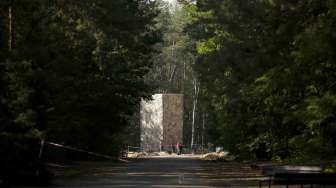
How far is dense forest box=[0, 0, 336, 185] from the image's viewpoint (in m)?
26.4

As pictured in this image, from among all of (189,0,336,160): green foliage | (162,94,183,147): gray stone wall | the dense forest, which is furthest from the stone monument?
(189,0,336,160): green foliage

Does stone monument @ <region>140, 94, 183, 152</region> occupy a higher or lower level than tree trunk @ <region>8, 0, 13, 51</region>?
lower

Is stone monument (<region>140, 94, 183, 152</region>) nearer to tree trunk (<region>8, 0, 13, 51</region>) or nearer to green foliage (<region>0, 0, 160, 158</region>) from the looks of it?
green foliage (<region>0, 0, 160, 158</region>)

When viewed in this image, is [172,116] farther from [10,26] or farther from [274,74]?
[274,74]

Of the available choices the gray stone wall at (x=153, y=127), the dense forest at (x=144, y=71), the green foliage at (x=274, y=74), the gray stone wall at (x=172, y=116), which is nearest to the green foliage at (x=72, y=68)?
the dense forest at (x=144, y=71)

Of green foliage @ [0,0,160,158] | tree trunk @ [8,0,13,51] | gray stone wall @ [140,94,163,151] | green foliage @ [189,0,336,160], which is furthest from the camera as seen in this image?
gray stone wall @ [140,94,163,151]

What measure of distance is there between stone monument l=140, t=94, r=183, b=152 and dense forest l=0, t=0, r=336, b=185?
19.7 meters

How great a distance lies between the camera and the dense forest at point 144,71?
86.6 ft

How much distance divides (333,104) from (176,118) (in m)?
72.9

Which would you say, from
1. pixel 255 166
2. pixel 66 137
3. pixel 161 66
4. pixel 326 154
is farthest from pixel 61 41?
pixel 161 66

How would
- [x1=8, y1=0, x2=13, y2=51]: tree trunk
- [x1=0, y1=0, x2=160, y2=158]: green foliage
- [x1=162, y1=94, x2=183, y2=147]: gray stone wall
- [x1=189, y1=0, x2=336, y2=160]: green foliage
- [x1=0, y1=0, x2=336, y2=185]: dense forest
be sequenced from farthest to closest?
[x1=162, y1=94, x2=183, y2=147]: gray stone wall, [x1=8, y1=0, x2=13, y2=51]: tree trunk, [x1=0, y1=0, x2=160, y2=158]: green foliage, [x1=0, y1=0, x2=336, y2=185]: dense forest, [x1=189, y1=0, x2=336, y2=160]: green foliage

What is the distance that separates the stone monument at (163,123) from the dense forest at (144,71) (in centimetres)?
1966

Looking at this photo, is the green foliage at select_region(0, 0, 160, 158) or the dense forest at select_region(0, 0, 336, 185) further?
the green foliage at select_region(0, 0, 160, 158)

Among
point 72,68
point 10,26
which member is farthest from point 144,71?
point 10,26
